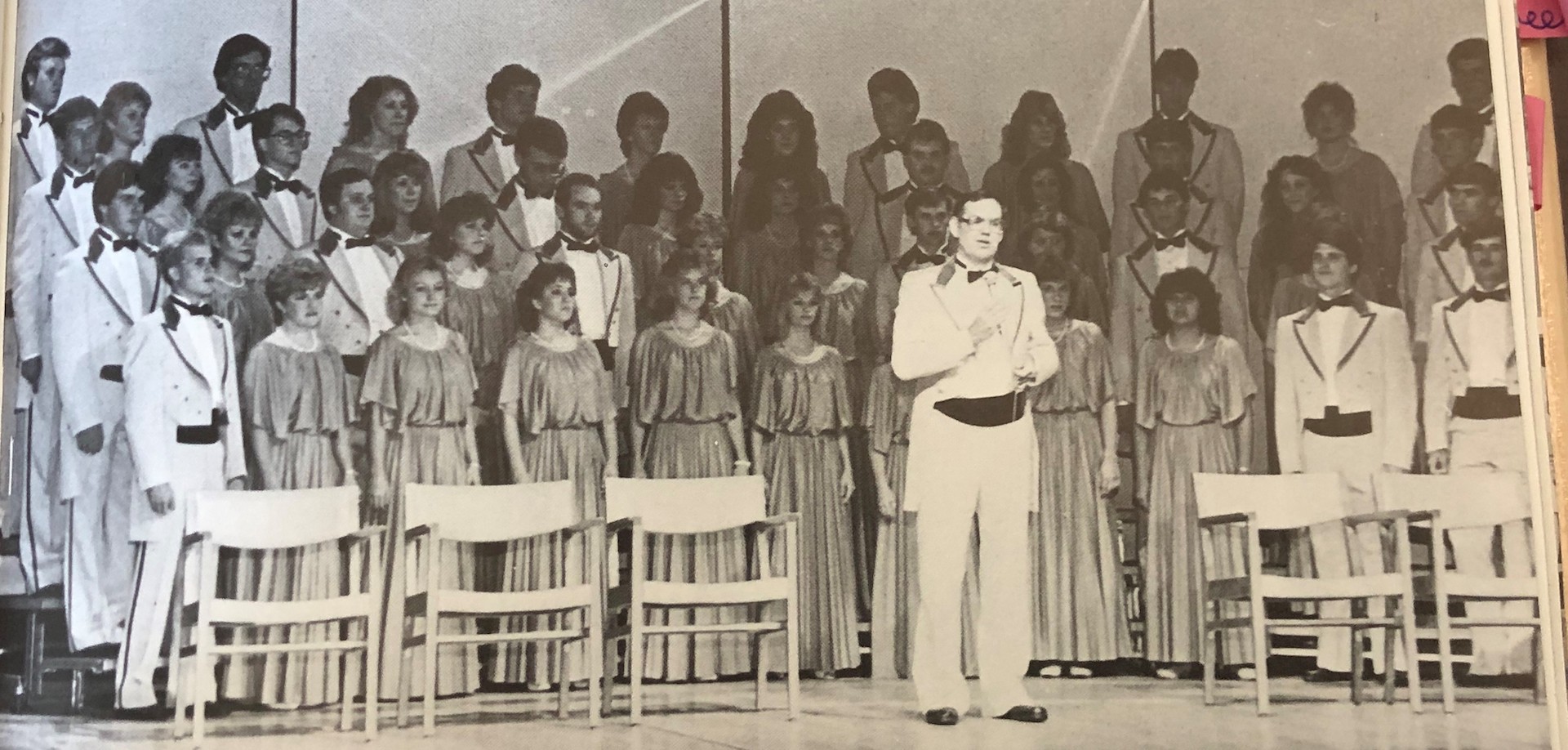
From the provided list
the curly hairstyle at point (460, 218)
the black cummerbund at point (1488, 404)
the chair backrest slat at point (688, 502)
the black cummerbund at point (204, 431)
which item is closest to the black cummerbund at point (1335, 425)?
the black cummerbund at point (1488, 404)

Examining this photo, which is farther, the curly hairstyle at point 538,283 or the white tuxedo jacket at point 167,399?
the curly hairstyle at point 538,283

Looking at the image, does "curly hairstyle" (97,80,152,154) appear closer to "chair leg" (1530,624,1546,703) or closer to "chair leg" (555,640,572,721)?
"chair leg" (555,640,572,721)

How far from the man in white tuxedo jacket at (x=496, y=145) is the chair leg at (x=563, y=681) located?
4.31 feet

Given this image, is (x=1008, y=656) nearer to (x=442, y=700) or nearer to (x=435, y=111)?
(x=442, y=700)

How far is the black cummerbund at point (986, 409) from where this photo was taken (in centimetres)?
356

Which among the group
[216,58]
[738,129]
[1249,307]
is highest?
[216,58]

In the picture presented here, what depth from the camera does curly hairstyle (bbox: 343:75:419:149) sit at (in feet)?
12.0

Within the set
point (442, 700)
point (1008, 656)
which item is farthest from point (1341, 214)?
point (442, 700)

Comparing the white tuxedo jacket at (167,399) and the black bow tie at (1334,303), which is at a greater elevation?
the black bow tie at (1334,303)

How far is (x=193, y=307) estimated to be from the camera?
141 inches

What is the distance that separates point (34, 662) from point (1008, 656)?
2750 millimetres

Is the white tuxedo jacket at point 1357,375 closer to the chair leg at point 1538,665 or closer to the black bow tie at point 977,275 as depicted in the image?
the chair leg at point 1538,665

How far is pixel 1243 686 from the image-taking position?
11.4 feet

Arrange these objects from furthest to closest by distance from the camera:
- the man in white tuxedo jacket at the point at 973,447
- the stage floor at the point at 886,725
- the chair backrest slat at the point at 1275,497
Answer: the chair backrest slat at the point at 1275,497, the man in white tuxedo jacket at the point at 973,447, the stage floor at the point at 886,725
